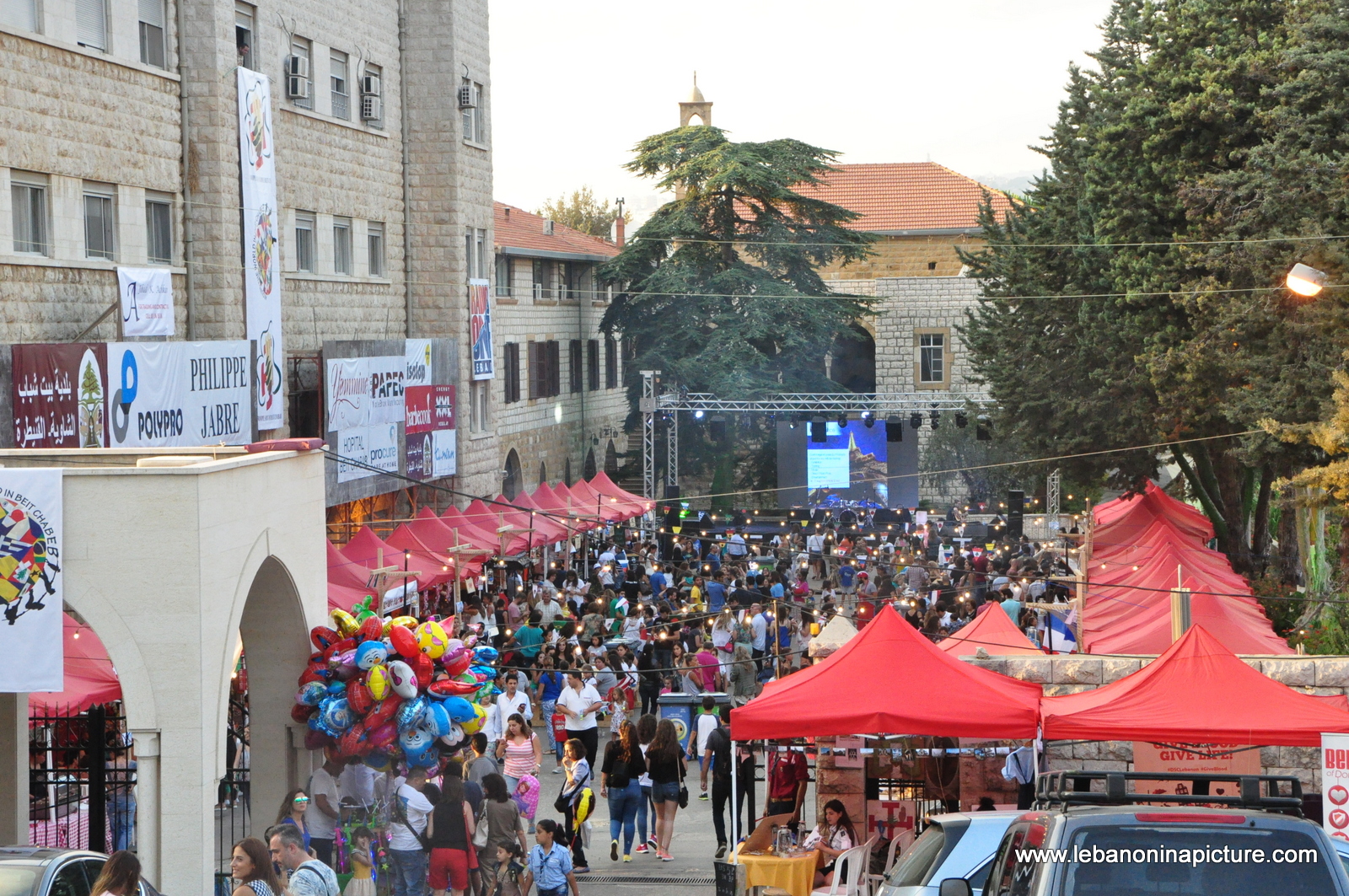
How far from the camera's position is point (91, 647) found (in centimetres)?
1327

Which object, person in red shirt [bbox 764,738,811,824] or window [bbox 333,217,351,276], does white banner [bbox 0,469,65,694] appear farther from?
window [bbox 333,217,351,276]

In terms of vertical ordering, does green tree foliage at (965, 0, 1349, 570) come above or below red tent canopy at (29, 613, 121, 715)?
above

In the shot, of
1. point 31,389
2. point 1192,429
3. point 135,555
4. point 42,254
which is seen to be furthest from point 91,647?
point 1192,429


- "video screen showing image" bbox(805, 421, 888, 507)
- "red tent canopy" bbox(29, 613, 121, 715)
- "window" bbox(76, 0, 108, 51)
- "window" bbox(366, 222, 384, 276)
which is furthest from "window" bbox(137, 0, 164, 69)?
"video screen showing image" bbox(805, 421, 888, 507)

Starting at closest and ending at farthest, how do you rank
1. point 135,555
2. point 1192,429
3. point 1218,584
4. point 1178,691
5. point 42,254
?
point 135,555, point 1178,691, point 42,254, point 1218,584, point 1192,429

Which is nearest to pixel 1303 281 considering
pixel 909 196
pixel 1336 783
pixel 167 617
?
pixel 1336 783

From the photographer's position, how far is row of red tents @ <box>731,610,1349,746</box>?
1001 centimetres

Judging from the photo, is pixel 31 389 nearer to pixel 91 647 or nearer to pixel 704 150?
pixel 91 647

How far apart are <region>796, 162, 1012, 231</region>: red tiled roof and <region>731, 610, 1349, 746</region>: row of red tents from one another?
43.3 metres

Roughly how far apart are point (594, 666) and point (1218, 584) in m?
8.34

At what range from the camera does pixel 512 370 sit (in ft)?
126

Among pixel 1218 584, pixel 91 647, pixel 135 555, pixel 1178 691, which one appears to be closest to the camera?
pixel 135 555

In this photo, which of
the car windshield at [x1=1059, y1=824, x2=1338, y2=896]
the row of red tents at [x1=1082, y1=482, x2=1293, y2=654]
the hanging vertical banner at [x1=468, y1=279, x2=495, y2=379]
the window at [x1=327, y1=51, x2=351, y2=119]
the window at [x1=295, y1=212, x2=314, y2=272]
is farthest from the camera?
the hanging vertical banner at [x1=468, y1=279, x2=495, y2=379]

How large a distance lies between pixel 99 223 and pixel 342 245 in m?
7.47
